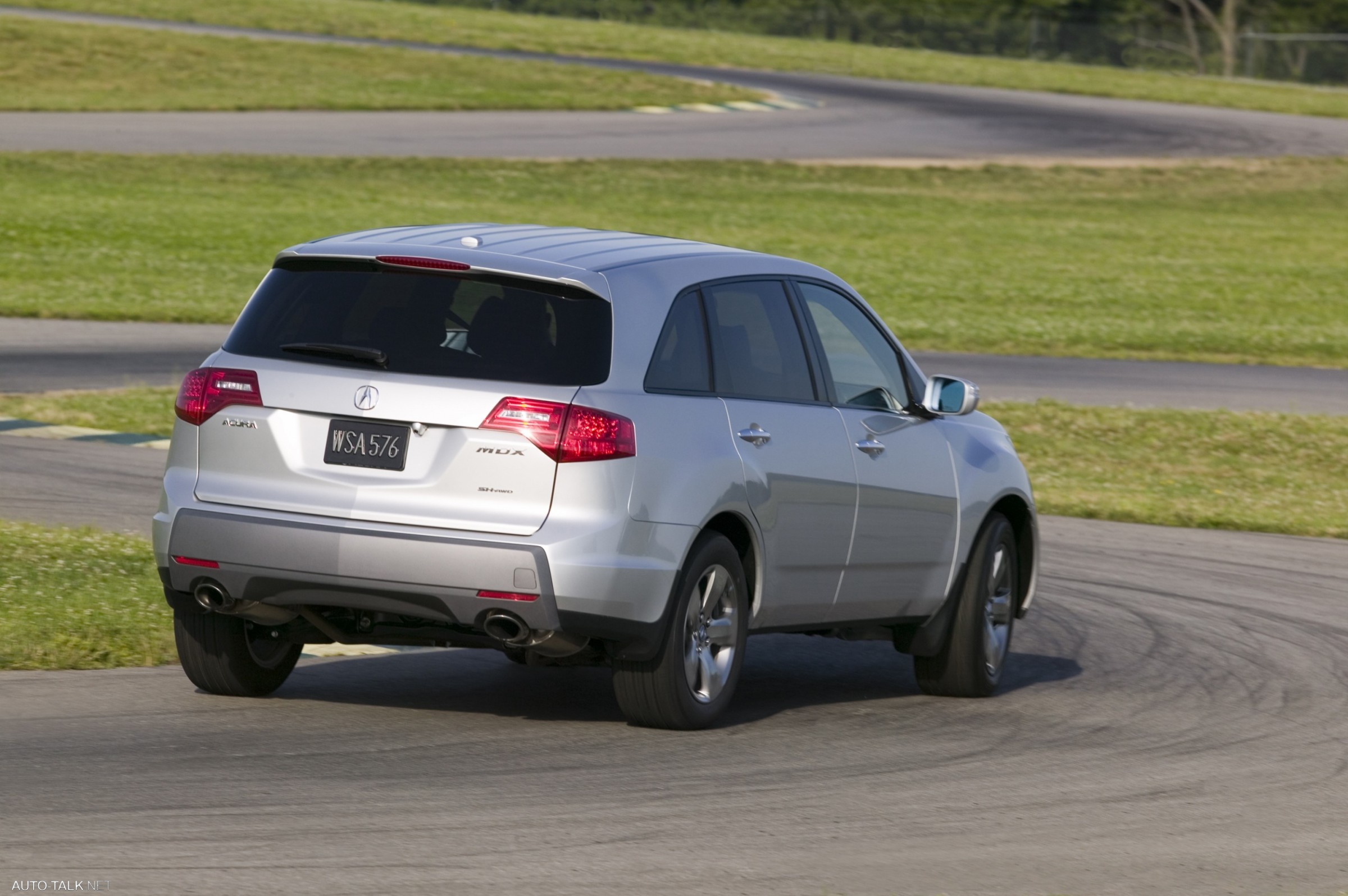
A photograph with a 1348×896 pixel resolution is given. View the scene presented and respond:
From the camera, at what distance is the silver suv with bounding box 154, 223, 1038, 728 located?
23.1ft

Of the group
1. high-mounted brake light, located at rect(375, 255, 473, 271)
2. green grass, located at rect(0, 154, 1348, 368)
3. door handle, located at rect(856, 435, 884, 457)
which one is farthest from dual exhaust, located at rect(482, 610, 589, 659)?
green grass, located at rect(0, 154, 1348, 368)

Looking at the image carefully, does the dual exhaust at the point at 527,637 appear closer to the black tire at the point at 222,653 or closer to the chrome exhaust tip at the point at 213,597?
the chrome exhaust tip at the point at 213,597

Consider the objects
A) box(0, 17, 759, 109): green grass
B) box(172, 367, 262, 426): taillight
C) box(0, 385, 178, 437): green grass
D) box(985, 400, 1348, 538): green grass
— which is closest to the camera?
box(172, 367, 262, 426): taillight

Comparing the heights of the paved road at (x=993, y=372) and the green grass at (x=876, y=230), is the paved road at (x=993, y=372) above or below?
above

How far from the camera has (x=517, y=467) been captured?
704 centimetres

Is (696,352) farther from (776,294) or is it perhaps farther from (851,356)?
(851,356)

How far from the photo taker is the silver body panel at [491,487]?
23.1 feet

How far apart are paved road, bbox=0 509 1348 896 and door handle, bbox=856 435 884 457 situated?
3.42ft

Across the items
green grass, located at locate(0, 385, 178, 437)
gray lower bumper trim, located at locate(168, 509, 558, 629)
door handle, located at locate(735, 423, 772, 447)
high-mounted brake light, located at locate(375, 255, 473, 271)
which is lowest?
green grass, located at locate(0, 385, 178, 437)

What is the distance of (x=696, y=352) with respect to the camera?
7750mm

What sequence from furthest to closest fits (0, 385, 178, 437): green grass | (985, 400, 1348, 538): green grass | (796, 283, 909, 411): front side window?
1. (0, 385, 178, 437): green grass
2. (985, 400, 1348, 538): green grass
3. (796, 283, 909, 411): front side window

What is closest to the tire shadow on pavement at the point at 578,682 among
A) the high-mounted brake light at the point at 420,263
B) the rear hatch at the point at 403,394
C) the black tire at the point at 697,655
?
the black tire at the point at 697,655

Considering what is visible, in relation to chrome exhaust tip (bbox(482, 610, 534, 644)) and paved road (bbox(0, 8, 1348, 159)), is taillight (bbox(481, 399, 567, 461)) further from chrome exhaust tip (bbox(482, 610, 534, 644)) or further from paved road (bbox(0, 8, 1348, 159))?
paved road (bbox(0, 8, 1348, 159))

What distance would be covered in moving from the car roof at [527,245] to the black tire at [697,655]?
43.1 inches
